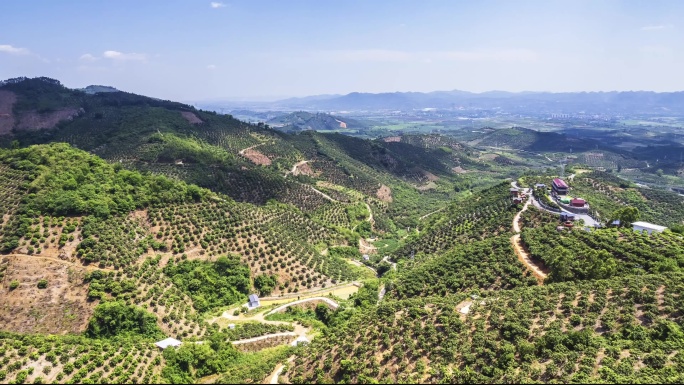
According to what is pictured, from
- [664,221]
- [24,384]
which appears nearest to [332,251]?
[24,384]

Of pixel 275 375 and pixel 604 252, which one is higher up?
pixel 604 252

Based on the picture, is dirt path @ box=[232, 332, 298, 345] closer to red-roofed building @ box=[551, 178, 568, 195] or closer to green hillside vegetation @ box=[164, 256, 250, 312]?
green hillside vegetation @ box=[164, 256, 250, 312]

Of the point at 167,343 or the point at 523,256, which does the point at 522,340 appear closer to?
the point at 523,256

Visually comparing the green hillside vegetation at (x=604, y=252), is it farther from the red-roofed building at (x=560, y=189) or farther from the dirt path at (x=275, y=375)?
the dirt path at (x=275, y=375)

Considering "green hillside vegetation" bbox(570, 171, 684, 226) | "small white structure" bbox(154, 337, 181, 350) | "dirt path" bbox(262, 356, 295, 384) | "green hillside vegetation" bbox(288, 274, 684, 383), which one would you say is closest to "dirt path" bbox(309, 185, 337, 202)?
"green hillside vegetation" bbox(570, 171, 684, 226)

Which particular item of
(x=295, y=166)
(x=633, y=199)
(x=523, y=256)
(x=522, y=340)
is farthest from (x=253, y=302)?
(x=633, y=199)

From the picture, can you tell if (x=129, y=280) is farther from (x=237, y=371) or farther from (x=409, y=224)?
(x=409, y=224)

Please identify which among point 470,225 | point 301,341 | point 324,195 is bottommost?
point 301,341

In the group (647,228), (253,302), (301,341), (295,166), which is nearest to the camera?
(301,341)
